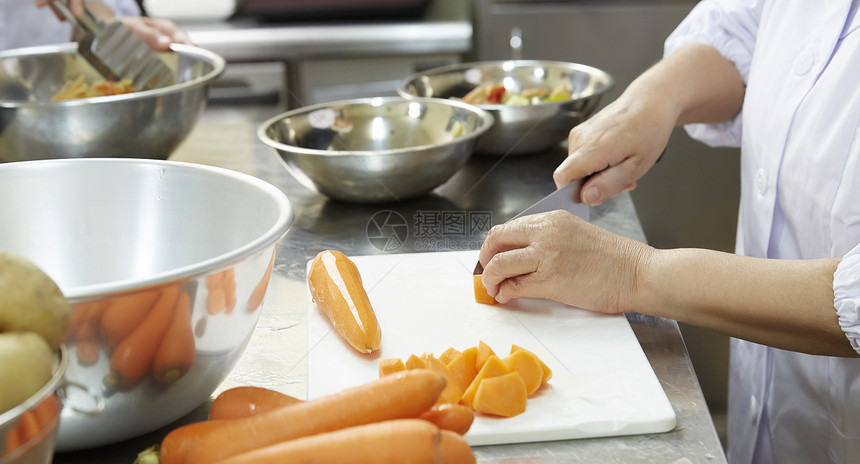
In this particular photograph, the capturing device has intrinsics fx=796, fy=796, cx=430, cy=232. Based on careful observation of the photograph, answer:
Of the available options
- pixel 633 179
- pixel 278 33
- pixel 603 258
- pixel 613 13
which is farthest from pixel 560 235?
pixel 278 33

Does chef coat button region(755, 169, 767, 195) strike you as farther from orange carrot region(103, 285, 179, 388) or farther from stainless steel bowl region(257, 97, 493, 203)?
orange carrot region(103, 285, 179, 388)

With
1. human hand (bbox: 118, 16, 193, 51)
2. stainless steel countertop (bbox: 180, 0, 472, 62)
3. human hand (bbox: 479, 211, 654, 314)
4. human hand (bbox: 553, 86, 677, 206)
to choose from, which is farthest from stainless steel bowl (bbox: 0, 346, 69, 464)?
stainless steel countertop (bbox: 180, 0, 472, 62)

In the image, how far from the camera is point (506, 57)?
2.81 meters

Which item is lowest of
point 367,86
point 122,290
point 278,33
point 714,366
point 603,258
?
point 714,366

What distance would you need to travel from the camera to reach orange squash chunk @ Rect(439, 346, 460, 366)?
87 centimetres

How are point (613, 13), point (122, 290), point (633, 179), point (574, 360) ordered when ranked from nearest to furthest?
point (122, 290) < point (574, 360) < point (633, 179) < point (613, 13)

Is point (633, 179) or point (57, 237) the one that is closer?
point (57, 237)

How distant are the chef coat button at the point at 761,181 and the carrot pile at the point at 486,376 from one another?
55cm

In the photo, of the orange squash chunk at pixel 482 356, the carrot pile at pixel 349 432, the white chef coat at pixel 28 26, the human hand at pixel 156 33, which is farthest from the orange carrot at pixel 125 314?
the white chef coat at pixel 28 26

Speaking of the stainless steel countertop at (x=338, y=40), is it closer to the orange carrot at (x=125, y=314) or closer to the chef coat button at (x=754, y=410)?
the chef coat button at (x=754, y=410)

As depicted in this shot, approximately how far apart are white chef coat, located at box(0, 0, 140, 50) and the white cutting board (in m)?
1.31

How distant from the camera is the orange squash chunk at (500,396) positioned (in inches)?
30.3

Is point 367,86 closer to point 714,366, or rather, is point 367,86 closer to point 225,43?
point 225,43

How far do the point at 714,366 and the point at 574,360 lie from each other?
1.59 m
